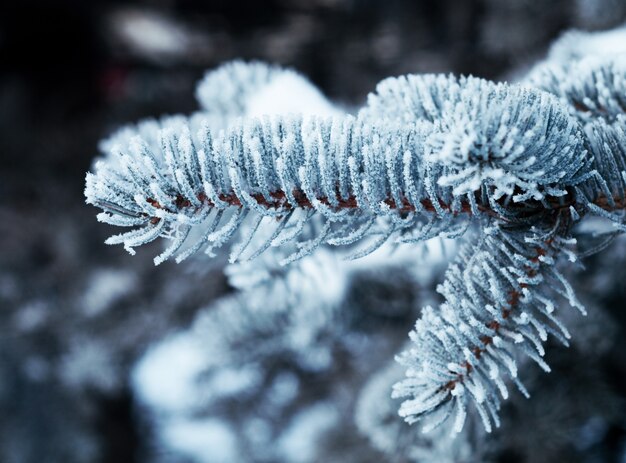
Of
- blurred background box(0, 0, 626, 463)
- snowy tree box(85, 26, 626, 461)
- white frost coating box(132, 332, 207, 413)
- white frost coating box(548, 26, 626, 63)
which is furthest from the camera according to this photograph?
white frost coating box(132, 332, 207, 413)

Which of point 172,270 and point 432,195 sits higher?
point 172,270

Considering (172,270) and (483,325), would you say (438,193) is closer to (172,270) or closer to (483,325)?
(483,325)

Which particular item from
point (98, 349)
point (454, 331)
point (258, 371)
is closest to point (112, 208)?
point (454, 331)

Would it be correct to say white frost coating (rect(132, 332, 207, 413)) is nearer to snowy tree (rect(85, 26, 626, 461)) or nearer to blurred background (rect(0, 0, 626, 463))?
blurred background (rect(0, 0, 626, 463))

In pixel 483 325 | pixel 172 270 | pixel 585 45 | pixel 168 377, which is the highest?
pixel 172 270

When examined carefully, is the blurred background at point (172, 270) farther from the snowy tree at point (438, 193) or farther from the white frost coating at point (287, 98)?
the snowy tree at point (438, 193)

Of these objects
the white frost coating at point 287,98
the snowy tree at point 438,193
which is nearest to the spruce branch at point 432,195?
the snowy tree at point 438,193

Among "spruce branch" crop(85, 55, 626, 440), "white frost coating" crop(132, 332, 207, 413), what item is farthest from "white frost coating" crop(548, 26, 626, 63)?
"white frost coating" crop(132, 332, 207, 413)

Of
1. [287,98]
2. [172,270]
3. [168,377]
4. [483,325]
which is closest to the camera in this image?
[483,325]

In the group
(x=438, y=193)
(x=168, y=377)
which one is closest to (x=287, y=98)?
(x=438, y=193)
